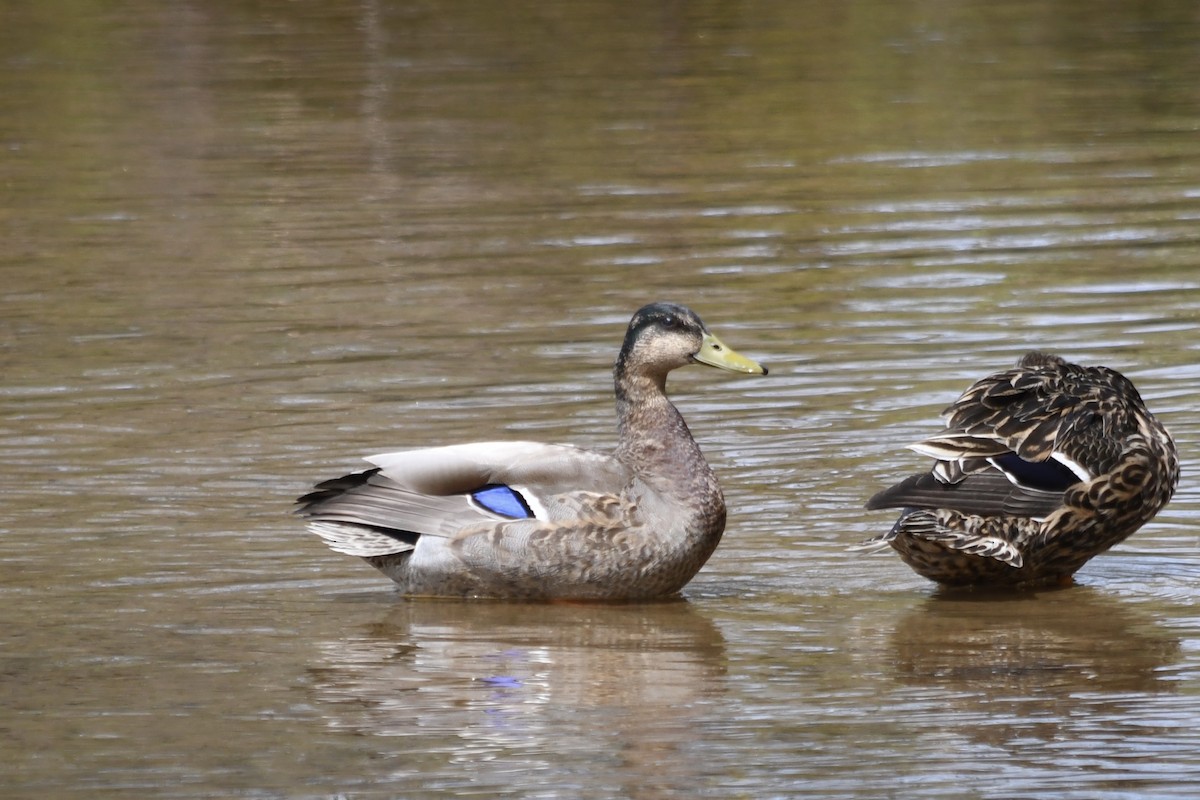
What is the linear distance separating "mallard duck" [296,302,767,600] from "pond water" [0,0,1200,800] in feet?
0.48

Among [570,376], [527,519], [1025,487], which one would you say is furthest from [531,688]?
[570,376]

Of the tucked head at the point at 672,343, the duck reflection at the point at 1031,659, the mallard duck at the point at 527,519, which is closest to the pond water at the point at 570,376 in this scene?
the duck reflection at the point at 1031,659

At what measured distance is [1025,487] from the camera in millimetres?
8000

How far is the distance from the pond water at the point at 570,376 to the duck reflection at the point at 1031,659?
23mm

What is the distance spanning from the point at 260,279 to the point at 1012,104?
28.2 feet

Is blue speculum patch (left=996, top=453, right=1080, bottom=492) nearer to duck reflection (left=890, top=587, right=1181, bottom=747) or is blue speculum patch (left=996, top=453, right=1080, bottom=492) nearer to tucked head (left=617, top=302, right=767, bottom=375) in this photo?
duck reflection (left=890, top=587, right=1181, bottom=747)

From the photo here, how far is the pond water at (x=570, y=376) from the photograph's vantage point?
652 cm

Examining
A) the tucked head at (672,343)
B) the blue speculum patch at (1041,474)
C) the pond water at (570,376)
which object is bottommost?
the pond water at (570,376)

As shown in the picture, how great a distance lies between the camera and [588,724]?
6625 mm

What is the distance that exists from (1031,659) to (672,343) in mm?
1928

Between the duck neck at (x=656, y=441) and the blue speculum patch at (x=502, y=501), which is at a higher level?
the duck neck at (x=656, y=441)

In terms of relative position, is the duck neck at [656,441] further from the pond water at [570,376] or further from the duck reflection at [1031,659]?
the duck reflection at [1031,659]

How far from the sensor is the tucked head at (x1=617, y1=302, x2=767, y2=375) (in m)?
8.47

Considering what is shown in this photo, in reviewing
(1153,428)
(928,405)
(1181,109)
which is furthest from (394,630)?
(1181,109)
